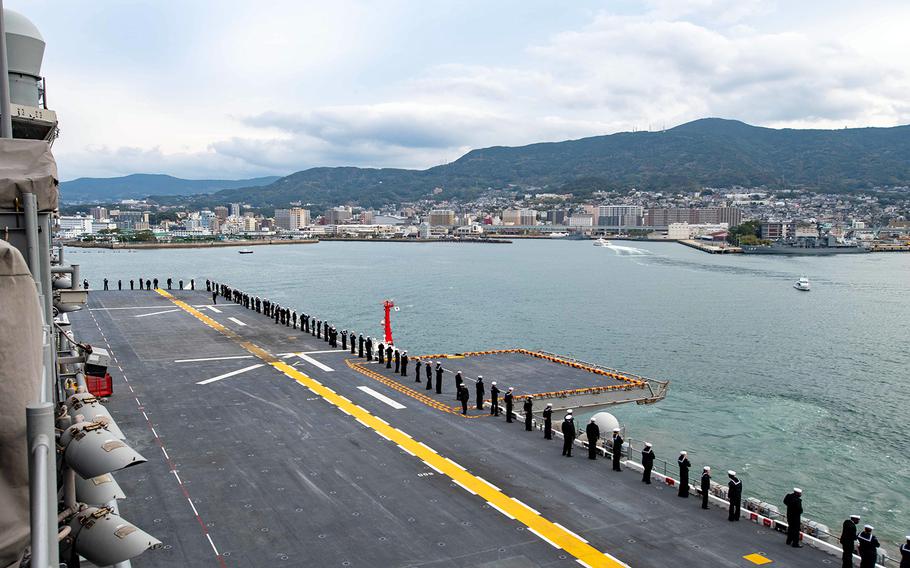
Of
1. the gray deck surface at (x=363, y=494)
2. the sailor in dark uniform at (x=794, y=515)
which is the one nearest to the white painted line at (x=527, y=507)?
the gray deck surface at (x=363, y=494)

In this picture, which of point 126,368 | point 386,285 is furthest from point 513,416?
point 386,285

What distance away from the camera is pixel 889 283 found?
105m

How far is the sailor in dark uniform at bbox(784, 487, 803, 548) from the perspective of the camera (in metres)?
14.2

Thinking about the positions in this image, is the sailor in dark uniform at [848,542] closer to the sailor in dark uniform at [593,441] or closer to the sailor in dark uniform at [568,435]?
the sailor in dark uniform at [593,441]

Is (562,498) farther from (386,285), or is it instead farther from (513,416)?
(386,285)

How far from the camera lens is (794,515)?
1429 centimetres

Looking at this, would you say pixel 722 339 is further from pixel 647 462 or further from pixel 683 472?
pixel 683 472

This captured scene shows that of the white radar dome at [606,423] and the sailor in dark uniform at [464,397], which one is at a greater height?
the sailor in dark uniform at [464,397]

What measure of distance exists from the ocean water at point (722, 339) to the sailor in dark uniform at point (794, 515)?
9.96 metres

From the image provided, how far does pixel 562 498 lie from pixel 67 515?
1348 centimetres

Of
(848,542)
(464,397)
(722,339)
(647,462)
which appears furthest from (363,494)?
(722,339)

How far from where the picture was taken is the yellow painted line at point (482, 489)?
13727 millimetres

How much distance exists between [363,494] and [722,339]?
156ft

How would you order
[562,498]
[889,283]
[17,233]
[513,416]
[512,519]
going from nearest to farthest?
[17,233]
[512,519]
[562,498]
[513,416]
[889,283]
